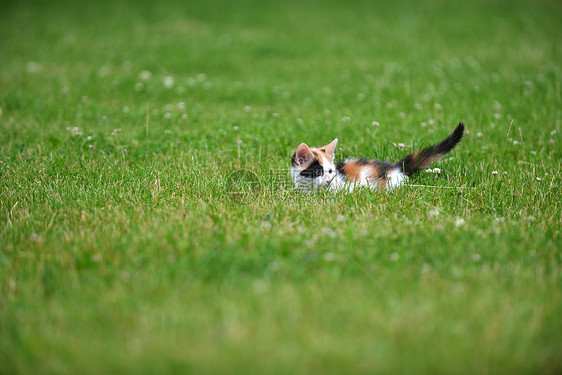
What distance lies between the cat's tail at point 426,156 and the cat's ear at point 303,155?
3.67ft

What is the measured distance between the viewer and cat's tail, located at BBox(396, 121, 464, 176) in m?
4.56

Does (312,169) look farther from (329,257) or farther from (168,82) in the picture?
(168,82)

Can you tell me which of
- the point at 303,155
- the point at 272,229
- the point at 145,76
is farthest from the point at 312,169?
the point at 145,76

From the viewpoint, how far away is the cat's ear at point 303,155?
4.48 meters

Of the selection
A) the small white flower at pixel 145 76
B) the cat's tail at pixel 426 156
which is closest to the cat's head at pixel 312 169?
the cat's tail at pixel 426 156

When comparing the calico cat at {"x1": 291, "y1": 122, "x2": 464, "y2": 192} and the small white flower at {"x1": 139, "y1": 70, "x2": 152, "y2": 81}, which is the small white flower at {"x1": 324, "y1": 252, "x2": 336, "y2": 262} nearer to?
the calico cat at {"x1": 291, "y1": 122, "x2": 464, "y2": 192}

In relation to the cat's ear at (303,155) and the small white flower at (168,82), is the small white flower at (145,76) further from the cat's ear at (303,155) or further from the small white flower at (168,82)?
the cat's ear at (303,155)

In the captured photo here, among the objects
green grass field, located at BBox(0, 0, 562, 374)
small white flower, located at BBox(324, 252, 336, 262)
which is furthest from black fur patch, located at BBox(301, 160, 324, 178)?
small white flower, located at BBox(324, 252, 336, 262)

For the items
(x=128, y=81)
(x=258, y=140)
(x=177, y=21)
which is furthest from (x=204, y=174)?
(x=177, y=21)

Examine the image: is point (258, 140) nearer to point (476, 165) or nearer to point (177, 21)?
point (476, 165)

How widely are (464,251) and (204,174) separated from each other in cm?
285

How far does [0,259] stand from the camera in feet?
10.2

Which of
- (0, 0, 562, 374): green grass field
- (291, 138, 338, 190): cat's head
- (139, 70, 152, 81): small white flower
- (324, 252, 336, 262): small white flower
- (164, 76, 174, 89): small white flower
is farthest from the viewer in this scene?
(139, 70, 152, 81): small white flower

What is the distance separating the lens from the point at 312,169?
451cm
